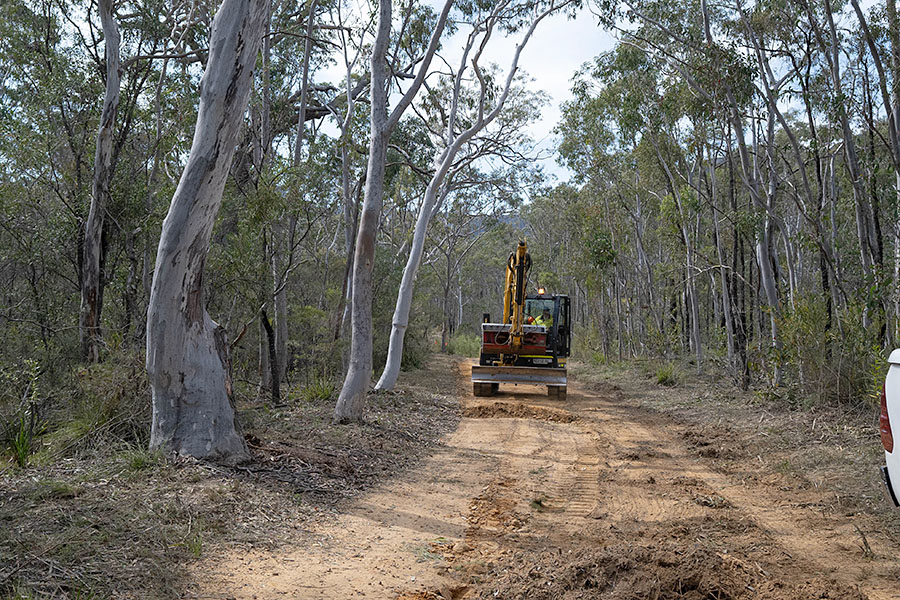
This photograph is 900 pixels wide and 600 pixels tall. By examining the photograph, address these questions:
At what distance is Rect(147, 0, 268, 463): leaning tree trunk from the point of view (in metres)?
6.84

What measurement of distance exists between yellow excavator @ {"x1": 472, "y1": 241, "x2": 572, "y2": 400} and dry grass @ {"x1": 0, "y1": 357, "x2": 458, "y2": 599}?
271 inches

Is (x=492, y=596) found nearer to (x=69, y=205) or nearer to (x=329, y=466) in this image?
(x=329, y=466)

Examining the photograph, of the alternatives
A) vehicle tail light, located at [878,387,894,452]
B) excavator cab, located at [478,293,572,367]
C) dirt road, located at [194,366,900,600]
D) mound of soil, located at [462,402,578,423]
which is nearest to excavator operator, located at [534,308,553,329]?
excavator cab, located at [478,293,572,367]

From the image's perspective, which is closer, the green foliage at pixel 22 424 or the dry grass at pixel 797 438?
the green foliage at pixel 22 424

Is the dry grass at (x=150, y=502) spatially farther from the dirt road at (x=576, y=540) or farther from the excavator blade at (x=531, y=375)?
the excavator blade at (x=531, y=375)

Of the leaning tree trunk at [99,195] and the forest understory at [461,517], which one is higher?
the leaning tree trunk at [99,195]

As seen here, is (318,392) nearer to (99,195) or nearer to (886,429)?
(99,195)

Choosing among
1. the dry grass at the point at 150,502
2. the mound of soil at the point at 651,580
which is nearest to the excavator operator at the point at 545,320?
the dry grass at the point at 150,502

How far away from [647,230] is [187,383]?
30472 millimetres

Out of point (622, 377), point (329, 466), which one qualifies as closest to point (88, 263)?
point (329, 466)

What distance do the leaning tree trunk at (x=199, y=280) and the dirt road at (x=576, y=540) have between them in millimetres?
1733

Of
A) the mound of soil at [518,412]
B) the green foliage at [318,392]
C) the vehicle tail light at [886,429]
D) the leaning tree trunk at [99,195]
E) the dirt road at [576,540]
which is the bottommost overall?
the dirt road at [576,540]

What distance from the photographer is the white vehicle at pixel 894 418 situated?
3.80m

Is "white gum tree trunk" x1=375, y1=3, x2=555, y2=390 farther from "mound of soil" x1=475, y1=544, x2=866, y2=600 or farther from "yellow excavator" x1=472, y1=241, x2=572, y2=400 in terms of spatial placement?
"mound of soil" x1=475, y1=544, x2=866, y2=600
